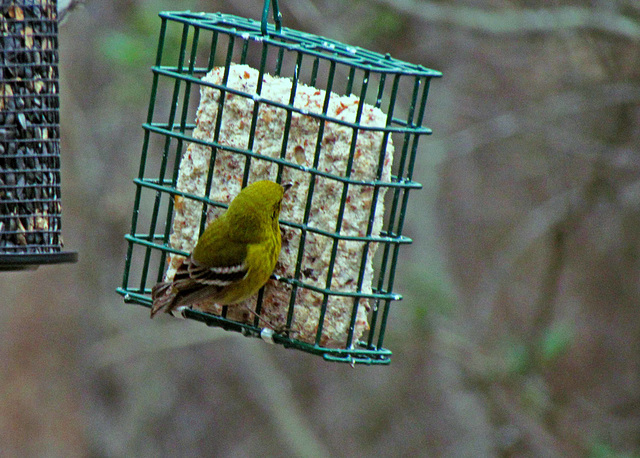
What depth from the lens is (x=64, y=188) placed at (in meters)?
10.1

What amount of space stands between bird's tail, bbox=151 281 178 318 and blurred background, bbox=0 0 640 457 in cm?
341

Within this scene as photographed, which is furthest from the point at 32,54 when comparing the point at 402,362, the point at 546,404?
the point at 402,362

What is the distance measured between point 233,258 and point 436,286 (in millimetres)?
3876

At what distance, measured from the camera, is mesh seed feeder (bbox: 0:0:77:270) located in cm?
437

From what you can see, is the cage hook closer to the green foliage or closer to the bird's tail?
the bird's tail

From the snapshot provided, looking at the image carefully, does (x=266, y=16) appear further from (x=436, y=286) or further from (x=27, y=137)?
(x=436, y=286)

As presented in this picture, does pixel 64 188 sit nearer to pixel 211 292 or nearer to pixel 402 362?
pixel 402 362

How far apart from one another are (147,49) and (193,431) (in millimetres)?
7342

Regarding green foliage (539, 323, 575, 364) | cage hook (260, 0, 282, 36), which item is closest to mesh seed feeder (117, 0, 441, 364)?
cage hook (260, 0, 282, 36)

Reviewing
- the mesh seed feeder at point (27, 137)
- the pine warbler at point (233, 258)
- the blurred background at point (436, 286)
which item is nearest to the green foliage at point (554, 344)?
Answer: the blurred background at point (436, 286)

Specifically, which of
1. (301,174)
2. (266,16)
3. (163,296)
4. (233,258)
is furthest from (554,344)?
(266,16)

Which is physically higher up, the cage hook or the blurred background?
the cage hook

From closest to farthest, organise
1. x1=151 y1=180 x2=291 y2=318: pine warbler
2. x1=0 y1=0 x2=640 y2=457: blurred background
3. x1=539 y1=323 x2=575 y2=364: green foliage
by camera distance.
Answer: x1=151 y1=180 x2=291 y2=318: pine warbler, x1=539 y1=323 x2=575 y2=364: green foliage, x1=0 y1=0 x2=640 y2=457: blurred background

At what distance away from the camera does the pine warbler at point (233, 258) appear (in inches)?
171
